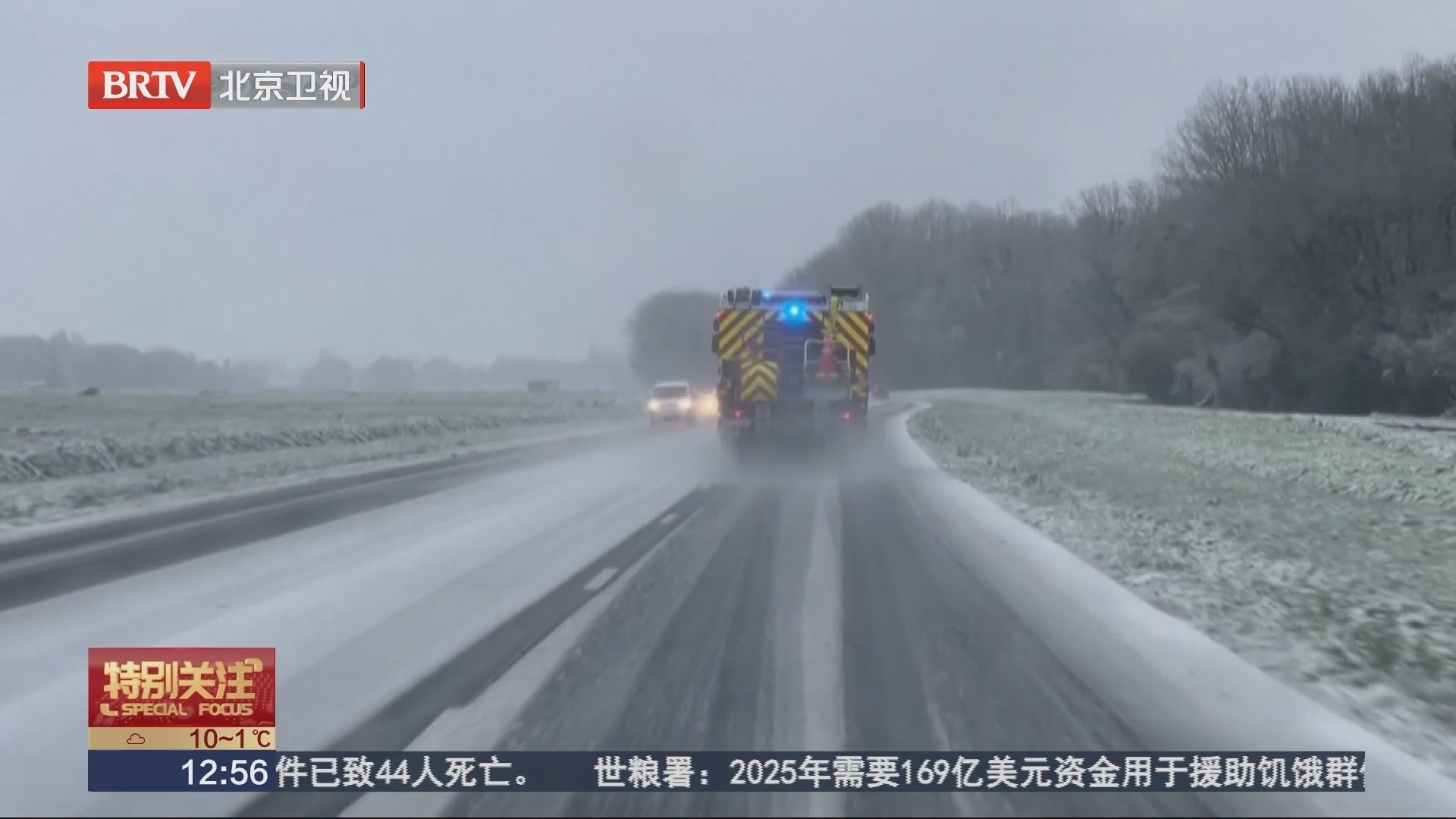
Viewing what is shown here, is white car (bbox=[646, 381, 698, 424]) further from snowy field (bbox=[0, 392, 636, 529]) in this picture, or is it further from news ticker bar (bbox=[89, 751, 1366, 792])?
news ticker bar (bbox=[89, 751, 1366, 792])

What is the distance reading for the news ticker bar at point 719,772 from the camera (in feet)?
18.9

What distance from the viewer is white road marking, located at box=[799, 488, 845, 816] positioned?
625cm

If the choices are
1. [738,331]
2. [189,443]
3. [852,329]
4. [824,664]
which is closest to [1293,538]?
[824,664]

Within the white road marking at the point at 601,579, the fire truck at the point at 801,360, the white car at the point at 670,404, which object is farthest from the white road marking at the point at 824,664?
the white car at the point at 670,404

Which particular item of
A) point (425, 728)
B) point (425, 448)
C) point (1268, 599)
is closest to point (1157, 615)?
point (1268, 599)

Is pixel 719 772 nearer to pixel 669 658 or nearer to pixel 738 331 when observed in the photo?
pixel 669 658

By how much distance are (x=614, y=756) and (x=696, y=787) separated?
0.51m

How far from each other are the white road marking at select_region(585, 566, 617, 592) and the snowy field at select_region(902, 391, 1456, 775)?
4349mm

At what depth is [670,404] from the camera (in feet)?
155

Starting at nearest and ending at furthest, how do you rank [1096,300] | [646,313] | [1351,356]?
[1351,356] → [1096,300] → [646,313]

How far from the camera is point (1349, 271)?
51.3 m

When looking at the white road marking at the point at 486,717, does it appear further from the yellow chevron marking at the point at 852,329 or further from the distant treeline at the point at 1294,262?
the distant treeline at the point at 1294,262

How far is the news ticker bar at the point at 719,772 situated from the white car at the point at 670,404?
134 ft

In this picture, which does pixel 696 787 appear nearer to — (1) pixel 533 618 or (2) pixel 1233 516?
(1) pixel 533 618
